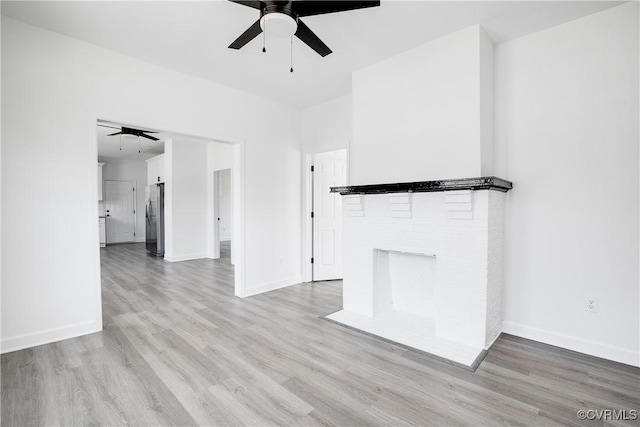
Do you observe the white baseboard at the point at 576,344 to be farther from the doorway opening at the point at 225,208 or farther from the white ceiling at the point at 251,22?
the doorway opening at the point at 225,208

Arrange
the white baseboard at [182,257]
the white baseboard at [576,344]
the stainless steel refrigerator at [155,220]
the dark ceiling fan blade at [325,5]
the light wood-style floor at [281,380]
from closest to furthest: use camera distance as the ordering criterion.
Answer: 1. the light wood-style floor at [281,380]
2. the dark ceiling fan blade at [325,5]
3. the white baseboard at [576,344]
4. the white baseboard at [182,257]
5. the stainless steel refrigerator at [155,220]

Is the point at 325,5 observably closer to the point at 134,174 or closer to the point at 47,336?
the point at 47,336

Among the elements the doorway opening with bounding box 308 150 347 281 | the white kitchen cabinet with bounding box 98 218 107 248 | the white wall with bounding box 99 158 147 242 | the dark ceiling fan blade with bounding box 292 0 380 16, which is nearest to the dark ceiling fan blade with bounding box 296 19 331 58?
the dark ceiling fan blade with bounding box 292 0 380 16

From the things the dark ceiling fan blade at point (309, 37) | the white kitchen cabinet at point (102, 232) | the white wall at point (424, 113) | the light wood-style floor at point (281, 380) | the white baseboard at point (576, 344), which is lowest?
the light wood-style floor at point (281, 380)

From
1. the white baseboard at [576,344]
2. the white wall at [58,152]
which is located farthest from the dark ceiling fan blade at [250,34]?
the white baseboard at [576,344]

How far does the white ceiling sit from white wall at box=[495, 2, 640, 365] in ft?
0.93

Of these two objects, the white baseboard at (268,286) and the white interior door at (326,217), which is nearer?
the white baseboard at (268,286)

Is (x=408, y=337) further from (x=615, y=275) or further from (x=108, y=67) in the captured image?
(x=108, y=67)

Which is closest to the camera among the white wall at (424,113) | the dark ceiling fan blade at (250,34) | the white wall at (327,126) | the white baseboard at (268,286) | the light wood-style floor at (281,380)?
the light wood-style floor at (281,380)

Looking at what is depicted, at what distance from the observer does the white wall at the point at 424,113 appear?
271 cm

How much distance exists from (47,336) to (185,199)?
4.74 meters

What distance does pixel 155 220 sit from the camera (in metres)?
7.57

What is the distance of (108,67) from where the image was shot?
3.07 m

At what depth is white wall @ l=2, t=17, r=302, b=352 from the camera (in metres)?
2.61
